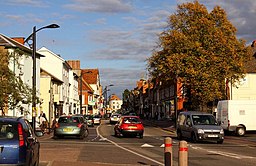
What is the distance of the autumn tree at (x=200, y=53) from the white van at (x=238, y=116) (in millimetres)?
8649

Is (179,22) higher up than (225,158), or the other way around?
(179,22)

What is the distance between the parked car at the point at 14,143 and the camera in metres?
9.96

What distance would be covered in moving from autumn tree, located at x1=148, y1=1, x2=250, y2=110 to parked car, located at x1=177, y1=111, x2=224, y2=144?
14790 mm

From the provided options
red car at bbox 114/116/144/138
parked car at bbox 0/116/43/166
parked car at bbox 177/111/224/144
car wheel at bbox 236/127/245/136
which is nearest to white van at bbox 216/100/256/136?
car wheel at bbox 236/127/245/136

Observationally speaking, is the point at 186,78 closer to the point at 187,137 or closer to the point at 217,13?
the point at 217,13

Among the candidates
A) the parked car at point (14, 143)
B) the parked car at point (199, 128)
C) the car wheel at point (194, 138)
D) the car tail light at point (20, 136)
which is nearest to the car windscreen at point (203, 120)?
the parked car at point (199, 128)

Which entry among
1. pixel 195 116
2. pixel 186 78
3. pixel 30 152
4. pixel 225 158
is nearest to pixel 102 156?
pixel 225 158

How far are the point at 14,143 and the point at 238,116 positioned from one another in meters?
27.9

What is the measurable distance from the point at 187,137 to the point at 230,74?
18.7m

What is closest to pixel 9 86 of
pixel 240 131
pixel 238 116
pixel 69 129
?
pixel 69 129

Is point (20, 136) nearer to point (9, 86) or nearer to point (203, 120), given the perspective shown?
point (9, 86)

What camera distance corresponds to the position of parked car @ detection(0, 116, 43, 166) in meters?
9.96

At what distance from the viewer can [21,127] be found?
10.6 metres

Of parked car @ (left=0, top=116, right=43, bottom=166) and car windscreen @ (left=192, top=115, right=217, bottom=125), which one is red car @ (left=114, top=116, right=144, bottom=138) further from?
parked car @ (left=0, top=116, right=43, bottom=166)
